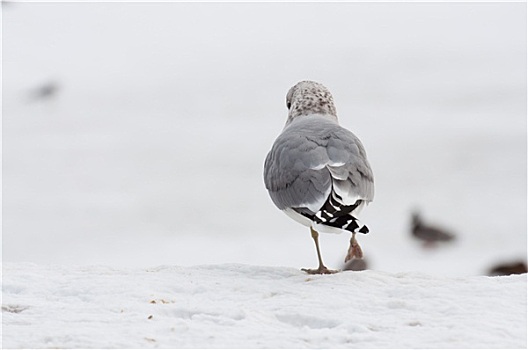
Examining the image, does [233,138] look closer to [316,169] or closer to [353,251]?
[353,251]

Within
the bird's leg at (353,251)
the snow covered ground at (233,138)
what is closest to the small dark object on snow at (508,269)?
the snow covered ground at (233,138)

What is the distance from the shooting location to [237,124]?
50.6ft

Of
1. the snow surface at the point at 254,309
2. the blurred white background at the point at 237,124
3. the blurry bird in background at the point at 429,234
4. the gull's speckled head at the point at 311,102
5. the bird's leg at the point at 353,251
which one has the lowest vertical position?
the snow surface at the point at 254,309

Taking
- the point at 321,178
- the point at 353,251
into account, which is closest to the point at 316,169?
the point at 321,178

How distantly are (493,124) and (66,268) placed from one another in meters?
9.58

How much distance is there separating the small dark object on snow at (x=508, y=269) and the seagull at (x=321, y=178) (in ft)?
16.2

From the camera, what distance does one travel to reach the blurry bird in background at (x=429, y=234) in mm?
11984

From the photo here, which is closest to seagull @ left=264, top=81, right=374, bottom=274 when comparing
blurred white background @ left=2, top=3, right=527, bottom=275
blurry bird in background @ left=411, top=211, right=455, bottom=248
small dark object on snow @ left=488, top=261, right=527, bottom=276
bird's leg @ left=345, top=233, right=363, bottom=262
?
bird's leg @ left=345, top=233, right=363, bottom=262

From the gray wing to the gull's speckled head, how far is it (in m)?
0.54

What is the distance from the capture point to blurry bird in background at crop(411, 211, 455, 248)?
12.0 meters

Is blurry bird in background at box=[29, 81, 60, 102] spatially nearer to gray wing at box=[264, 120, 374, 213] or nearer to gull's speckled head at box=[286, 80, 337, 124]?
gull's speckled head at box=[286, 80, 337, 124]

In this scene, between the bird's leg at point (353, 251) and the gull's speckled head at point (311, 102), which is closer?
the bird's leg at point (353, 251)

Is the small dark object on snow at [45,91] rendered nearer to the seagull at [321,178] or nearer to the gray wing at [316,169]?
the seagull at [321,178]

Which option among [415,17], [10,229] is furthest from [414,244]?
[415,17]
